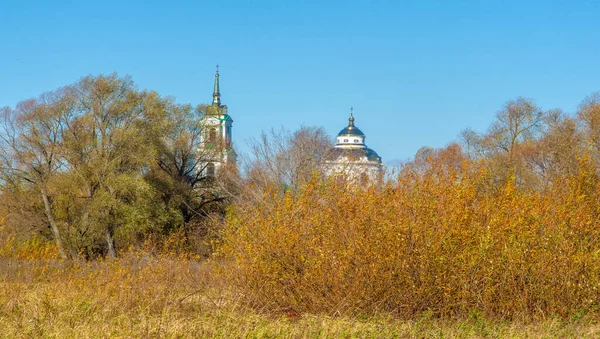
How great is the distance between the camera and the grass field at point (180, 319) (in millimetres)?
8102

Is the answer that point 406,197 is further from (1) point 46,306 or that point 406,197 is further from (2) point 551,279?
(1) point 46,306

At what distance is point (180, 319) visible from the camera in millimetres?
8453

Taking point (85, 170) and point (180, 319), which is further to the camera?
point (85, 170)

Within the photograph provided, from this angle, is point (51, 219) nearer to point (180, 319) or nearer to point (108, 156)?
point (108, 156)

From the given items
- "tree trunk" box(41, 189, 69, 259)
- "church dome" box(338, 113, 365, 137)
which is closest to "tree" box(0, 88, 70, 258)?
"tree trunk" box(41, 189, 69, 259)

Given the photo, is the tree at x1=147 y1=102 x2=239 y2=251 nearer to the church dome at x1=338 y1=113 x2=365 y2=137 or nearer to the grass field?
the grass field

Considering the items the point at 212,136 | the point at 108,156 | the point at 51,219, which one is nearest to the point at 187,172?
the point at 212,136

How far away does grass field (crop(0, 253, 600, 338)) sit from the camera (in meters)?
8.10

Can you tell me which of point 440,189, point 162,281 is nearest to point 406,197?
point 440,189

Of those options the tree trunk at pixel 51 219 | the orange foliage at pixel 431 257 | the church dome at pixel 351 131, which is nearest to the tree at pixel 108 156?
the tree trunk at pixel 51 219

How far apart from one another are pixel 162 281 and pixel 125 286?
699mm

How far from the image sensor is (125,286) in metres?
10.2

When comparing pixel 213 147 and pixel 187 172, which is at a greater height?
pixel 213 147

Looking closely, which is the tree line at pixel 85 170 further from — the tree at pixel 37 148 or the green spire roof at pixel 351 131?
the green spire roof at pixel 351 131
